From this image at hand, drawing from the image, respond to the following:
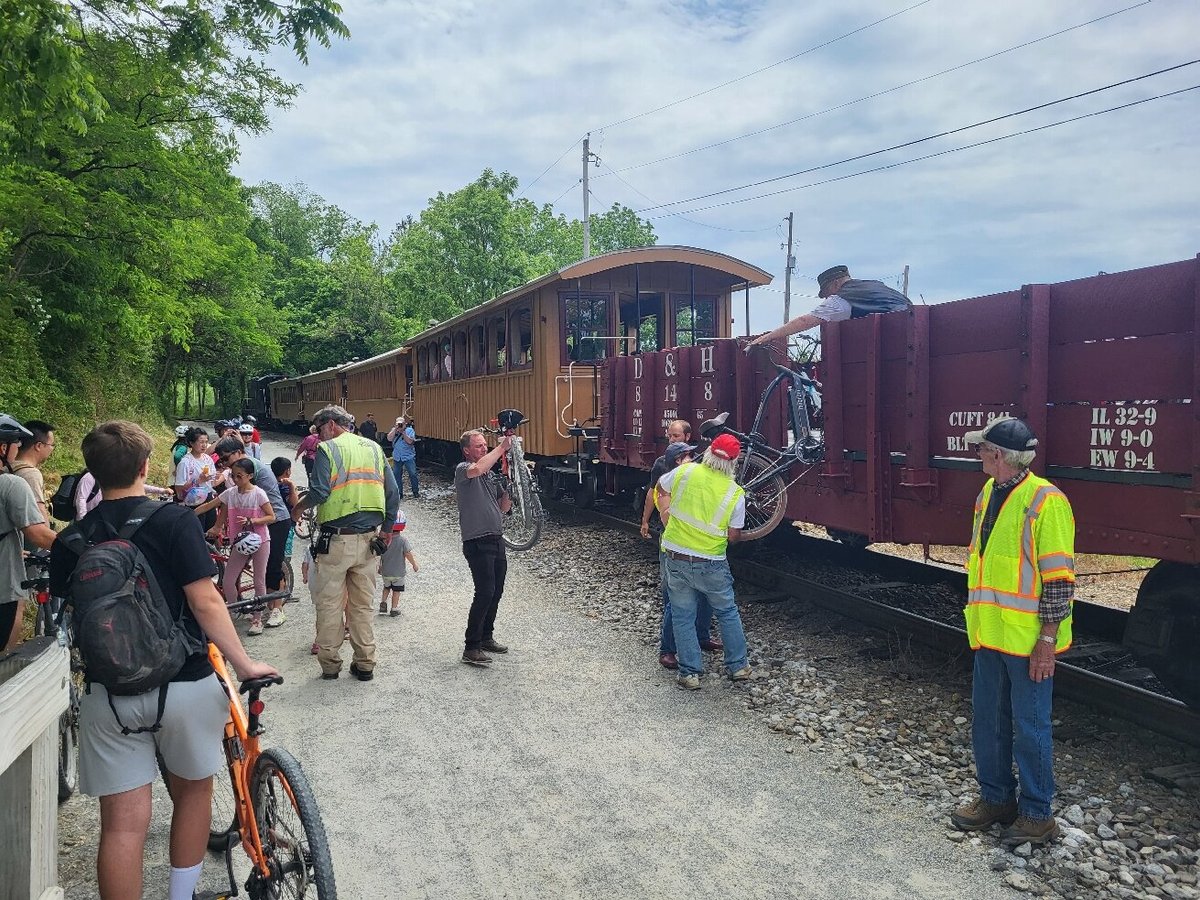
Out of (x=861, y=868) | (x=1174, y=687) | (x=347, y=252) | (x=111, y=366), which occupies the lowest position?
(x=861, y=868)

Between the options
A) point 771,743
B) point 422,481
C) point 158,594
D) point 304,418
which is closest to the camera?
point 158,594

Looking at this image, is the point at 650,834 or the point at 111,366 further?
the point at 111,366

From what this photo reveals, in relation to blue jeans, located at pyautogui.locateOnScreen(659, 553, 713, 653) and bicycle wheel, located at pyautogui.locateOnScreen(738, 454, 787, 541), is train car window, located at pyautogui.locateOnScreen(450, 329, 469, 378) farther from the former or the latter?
blue jeans, located at pyautogui.locateOnScreen(659, 553, 713, 653)

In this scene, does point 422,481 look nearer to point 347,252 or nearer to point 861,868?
point 861,868

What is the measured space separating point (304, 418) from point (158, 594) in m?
33.1

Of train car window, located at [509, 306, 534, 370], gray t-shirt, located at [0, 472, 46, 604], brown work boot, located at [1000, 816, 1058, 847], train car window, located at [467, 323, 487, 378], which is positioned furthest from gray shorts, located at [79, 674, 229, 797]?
train car window, located at [467, 323, 487, 378]

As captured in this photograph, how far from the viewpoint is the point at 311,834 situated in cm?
251

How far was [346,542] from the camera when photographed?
5.34 meters

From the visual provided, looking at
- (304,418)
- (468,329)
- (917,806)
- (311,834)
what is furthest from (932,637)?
(304,418)

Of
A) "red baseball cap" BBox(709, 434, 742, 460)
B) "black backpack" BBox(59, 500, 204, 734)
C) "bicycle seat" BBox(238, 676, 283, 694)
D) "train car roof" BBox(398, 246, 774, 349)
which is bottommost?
"bicycle seat" BBox(238, 676, 283, 694)

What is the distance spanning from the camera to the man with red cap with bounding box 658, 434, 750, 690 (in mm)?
5336

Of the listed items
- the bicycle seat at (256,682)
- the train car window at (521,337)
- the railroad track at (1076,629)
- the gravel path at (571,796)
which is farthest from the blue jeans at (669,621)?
the train car window at (521,337)

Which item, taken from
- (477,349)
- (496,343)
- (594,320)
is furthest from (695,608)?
(477,349)

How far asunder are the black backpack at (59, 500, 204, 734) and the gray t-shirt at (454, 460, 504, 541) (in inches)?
130
